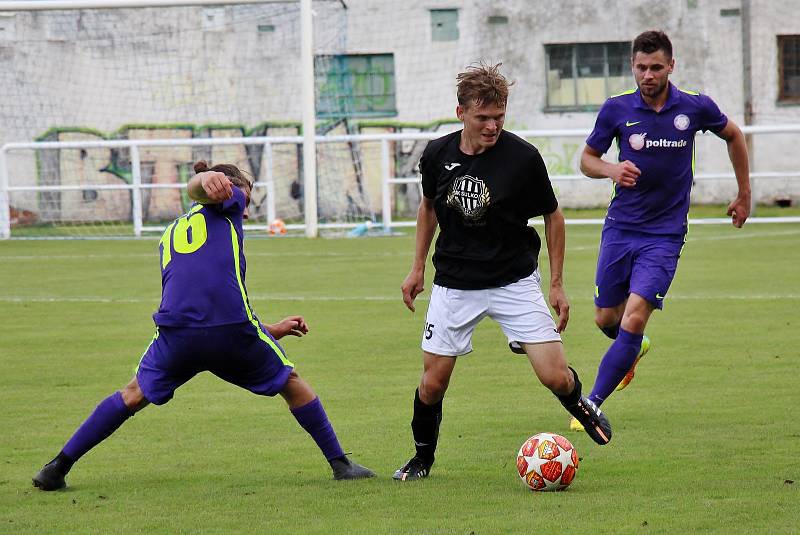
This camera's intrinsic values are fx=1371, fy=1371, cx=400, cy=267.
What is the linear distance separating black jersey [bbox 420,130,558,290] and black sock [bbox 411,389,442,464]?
591 millimetres

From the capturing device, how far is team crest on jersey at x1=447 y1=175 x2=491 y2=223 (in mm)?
6211

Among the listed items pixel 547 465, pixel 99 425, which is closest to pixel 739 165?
pixel 547 465

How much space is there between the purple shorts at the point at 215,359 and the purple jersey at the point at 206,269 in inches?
2.1

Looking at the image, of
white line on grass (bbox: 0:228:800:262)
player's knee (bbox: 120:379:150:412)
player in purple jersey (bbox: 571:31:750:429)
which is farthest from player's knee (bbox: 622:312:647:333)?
white line on grass (bbox: 0:228:800:262)

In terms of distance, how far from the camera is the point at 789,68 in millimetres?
32875

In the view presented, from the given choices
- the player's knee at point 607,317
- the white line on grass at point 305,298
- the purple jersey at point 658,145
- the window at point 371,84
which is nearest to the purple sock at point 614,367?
the player's knee at point 607,317

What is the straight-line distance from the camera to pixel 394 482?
244 inches

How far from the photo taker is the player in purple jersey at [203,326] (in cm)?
596

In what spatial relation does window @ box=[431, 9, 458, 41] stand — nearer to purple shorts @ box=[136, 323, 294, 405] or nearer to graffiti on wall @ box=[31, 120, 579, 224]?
graffiti on wall @ box=[31, 120, 579, 224]

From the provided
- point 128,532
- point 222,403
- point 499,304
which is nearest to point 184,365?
point 128,532

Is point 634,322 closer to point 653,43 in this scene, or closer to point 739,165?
point 739,165

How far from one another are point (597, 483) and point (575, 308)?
283 inches

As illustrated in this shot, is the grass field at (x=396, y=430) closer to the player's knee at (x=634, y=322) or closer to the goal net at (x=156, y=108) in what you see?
the player's knee at (x=634, y=322)

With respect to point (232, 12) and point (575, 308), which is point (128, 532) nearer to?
point (575, 308)
